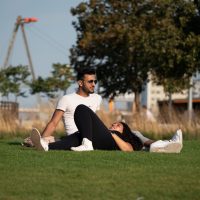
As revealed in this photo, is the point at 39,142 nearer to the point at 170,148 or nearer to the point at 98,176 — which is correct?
the point at 170,148

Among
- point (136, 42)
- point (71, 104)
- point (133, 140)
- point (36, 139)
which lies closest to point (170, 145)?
point (133, 140)

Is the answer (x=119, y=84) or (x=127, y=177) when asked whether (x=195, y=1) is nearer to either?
(x=119, y=84)

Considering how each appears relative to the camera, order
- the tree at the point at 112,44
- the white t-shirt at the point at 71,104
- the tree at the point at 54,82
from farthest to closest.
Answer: the tree at the point at 54,82
the tree at the point at 112,44
the white t-shirt at the point at 71,104

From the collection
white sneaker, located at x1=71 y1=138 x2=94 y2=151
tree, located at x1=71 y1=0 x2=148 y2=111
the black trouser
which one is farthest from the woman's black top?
tree, located at x1=71 y1=0 x2=148 y2=111

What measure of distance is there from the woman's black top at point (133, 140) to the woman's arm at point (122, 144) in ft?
0.24

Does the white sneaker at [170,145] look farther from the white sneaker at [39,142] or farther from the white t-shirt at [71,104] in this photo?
the white sneaker at [39,142]

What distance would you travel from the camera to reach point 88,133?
8383 millimetres

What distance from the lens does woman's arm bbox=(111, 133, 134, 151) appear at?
863 cm

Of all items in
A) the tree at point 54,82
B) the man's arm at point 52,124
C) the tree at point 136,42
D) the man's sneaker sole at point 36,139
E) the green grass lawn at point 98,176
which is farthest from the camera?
the tree at point 54,82

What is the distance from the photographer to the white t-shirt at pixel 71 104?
9.34m

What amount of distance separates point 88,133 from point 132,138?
78 cm

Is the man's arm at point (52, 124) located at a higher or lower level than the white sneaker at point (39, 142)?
higher

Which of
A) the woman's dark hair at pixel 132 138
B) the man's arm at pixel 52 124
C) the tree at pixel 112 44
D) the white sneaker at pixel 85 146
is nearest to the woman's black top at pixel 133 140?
the woman's dark hair at pixel 132 138

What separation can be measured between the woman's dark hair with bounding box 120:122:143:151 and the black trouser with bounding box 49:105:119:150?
204mm
